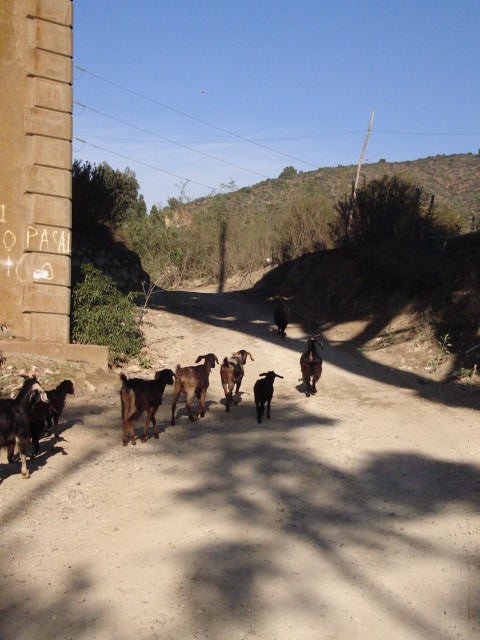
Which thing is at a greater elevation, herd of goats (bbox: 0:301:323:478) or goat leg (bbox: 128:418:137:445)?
herd of goats (bbox: 0:301:323:478)

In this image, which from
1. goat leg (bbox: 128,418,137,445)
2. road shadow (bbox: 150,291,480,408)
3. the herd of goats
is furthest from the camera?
road shadow (bbox: 150,291,480,408)

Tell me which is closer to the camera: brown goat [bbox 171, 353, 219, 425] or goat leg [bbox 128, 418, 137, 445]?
goat leg [bbox 128, 418, 137, 445]

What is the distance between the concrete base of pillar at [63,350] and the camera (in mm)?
12438

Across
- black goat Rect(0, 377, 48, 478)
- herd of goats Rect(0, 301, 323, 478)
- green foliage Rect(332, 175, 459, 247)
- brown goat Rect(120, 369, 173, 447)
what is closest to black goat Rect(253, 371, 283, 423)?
herd of goats Rect(0, 301, 323, 478)

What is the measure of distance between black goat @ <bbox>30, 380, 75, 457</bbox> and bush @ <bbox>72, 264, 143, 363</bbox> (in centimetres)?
428

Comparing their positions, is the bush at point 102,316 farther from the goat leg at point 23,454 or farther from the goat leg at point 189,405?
the goat leg at point 23,454

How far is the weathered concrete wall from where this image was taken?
40.9 feet

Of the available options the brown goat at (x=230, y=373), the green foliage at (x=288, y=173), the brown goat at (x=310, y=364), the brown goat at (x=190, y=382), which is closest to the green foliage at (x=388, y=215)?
the brown goat at (x=310, y=364)

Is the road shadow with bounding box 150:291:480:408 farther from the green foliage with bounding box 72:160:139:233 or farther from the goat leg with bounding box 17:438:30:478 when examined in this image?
the goat leg with bounding box 17:438:30:478

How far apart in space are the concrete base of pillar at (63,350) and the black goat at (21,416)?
531 centimetres

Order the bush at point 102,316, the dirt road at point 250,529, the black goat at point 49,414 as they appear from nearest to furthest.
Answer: the dirt road at point 250,529
the black goat at point 49,414
the bush at point 102,316

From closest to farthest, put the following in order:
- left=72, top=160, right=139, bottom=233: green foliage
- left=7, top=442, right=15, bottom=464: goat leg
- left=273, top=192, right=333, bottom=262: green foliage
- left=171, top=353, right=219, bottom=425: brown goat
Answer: left=7, top=442, right=15, bottom=464: goat leg
left=171, top=353, right=219, bottom=425: brown goat
left=72, top=160, right=139, bottom=233: green foliage
left=273, top=192, right=333, bottom=262: green foliage

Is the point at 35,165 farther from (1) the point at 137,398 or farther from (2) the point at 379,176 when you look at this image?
(2) the point at 379,176

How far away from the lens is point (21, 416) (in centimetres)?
719
